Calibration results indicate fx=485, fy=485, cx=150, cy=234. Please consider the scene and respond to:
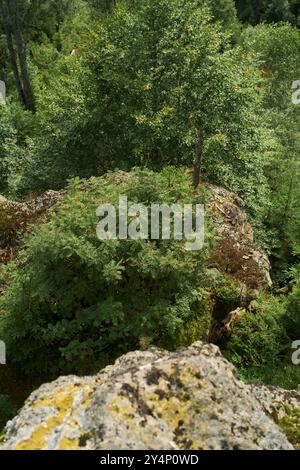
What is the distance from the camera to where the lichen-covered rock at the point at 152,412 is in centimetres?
406

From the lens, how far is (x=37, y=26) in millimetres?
29719

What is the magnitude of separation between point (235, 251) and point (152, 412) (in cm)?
574

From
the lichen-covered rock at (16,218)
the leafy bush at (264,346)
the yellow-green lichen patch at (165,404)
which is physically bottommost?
the leafy bush at (264,346)

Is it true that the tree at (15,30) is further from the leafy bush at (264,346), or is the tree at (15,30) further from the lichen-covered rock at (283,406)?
the lichen-covered rock at (283,406)

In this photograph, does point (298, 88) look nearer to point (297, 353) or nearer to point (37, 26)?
point (37, 26)

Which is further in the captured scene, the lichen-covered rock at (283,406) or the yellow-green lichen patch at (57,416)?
the lichen-covered rock at (283,406)

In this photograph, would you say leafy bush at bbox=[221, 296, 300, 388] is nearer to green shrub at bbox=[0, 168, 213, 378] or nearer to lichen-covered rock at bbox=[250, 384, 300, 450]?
green shrub at bbox=[0, 168, 213, 378]

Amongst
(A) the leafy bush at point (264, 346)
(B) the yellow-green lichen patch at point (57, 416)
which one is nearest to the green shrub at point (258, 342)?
(A) the leafy bush at point (264, 346)

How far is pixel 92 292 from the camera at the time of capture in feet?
23.4

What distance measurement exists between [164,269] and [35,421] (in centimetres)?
318

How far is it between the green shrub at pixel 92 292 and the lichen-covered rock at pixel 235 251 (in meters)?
1.35

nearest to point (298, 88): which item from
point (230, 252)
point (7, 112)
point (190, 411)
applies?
point (7, 112)

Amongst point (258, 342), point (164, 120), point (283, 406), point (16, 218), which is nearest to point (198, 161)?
point (164, 120)

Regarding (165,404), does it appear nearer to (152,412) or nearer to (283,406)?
(152,412)
